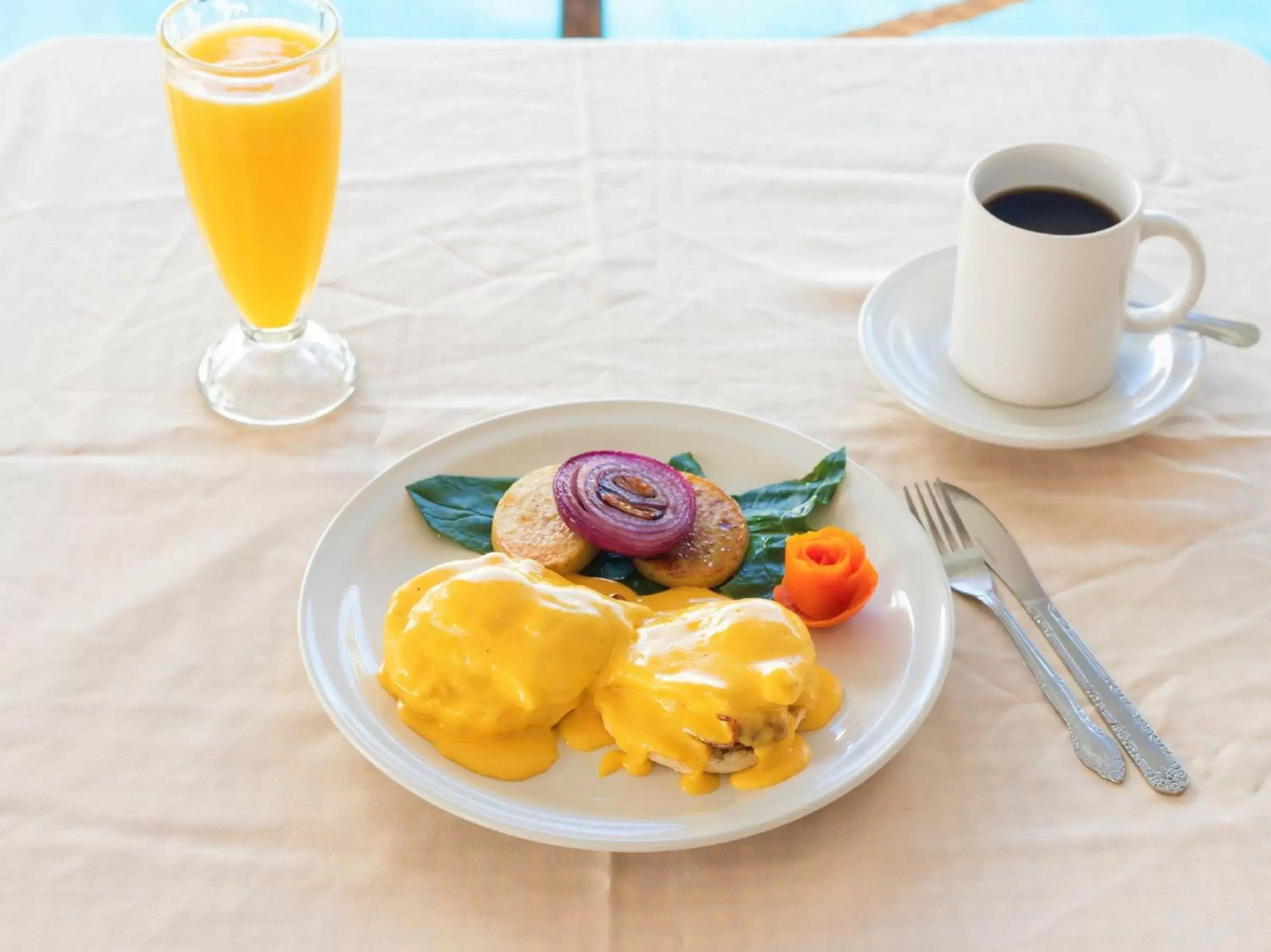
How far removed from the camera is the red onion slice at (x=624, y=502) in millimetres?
960

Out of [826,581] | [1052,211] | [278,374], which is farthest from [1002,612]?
[278,374]

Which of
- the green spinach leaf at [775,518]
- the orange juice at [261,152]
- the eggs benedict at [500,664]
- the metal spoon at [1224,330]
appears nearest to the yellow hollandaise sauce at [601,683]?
the eggs benedict at [500,664]

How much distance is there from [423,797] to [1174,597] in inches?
24.3

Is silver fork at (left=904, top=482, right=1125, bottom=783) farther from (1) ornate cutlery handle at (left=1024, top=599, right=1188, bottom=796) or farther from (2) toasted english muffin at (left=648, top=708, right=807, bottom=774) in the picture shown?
(2) toasted english muffin at (left=648, top=708, right=807, bottom=774)

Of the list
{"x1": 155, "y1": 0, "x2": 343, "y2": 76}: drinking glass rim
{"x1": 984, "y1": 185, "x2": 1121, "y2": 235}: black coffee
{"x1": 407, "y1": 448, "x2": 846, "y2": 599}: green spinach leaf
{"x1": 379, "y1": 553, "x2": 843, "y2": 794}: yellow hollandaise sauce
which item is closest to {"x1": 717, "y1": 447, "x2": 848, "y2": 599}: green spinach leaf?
{"x1": 407, "y1": 448, "x2": 846, "y2": 599}: green spinach leaf

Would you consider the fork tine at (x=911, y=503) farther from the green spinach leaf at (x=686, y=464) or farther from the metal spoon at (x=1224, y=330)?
the metal spoon at (x=1224, y=330)

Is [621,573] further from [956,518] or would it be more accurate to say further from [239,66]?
[239,66]

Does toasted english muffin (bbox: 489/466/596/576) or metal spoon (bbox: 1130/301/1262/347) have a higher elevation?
metal spoon (bbox: 1130/301/1262/347)

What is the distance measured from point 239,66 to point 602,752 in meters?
0.67

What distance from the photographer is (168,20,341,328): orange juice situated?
110 cm

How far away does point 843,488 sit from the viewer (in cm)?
105

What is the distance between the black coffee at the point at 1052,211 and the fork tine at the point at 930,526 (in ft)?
0.82

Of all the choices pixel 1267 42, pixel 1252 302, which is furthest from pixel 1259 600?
pixel 1267 42

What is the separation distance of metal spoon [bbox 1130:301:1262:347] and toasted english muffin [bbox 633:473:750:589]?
1.67 ft
